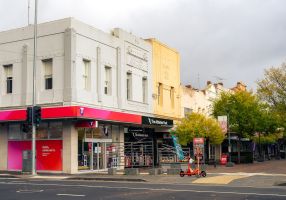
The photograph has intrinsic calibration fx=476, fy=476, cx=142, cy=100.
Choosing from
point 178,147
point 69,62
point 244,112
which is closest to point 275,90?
point 244,112

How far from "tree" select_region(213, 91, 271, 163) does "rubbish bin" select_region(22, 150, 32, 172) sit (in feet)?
78.0

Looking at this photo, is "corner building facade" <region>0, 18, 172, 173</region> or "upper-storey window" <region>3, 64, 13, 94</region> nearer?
"corner building facade" <region>0, 18, 172, 173</region>

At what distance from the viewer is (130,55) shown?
39.6 metres

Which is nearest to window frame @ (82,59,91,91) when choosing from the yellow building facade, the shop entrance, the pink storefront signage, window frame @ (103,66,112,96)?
window frame @ (103,66,112,96)

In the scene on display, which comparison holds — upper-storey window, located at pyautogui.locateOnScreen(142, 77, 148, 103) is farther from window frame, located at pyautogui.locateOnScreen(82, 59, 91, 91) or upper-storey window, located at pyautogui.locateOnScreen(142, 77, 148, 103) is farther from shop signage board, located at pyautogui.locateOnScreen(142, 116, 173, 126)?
window frame, located at pyautogui.locateOnScreen(82, 59, 91, 91)

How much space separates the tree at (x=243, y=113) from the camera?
163 feet

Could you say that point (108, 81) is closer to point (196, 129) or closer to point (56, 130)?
point (56, 130)

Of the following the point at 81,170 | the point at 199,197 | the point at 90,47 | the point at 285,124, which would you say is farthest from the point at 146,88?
the point at 199,197

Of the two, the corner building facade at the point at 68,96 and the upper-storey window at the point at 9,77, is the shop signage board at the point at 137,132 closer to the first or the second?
the corner building facade at the point at 68,96

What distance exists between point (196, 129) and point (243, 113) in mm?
9852

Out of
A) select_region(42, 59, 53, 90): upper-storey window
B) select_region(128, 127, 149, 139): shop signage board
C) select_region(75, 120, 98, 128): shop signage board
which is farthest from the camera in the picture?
select_region(128, 127, 149, 139): shop signage board

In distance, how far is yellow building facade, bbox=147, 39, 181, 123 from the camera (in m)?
43.4

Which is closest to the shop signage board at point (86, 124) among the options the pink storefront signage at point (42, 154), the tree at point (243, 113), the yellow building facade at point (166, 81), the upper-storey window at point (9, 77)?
the pink storefront signage at point (42, 154)

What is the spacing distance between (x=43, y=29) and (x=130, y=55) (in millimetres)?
8276
